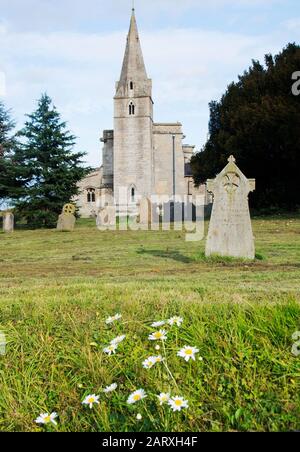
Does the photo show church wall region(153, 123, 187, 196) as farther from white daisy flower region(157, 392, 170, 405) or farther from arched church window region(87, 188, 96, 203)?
Answer: white daisy flower region(157, 392, 170, 405)

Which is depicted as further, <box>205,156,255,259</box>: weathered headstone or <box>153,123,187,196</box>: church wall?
<box>153,123,187,196</box>: church wall

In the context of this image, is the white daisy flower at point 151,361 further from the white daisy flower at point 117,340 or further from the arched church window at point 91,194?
the arched church window at point 91,194

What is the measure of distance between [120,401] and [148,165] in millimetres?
49920

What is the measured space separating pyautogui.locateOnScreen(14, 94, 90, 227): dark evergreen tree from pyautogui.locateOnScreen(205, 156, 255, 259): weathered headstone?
20.3 m

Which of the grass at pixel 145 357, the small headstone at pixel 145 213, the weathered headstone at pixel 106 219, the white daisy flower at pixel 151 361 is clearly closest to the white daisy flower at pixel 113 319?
the grass at pixel 145 357

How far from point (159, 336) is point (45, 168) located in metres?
26.8

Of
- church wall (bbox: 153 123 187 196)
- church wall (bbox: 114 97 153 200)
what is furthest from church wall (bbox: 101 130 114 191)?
church wall (bbox: 153 123 187 196)

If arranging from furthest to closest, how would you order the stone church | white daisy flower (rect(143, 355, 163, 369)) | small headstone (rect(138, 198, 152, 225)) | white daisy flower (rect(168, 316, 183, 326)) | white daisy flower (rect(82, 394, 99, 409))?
1. the stone church
2. small headstone (rect(138, 198, 152, 225))
3. white daisy flower (rect(168, 316, 183, 326))
4. white daisy flower (rect(143, 355, 163, 369))
5. white daisy flower (rect(82, 394, 99, 409))

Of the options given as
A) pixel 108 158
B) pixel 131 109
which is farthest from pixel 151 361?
pixel 108 158

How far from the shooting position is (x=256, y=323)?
12.4 ft

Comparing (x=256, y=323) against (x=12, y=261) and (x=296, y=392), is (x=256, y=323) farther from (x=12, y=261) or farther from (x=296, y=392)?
(x=12, y=261)

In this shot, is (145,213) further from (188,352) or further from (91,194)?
(91,194)

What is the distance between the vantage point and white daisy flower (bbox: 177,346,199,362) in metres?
3.39

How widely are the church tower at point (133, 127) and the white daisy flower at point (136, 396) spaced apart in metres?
48.8
